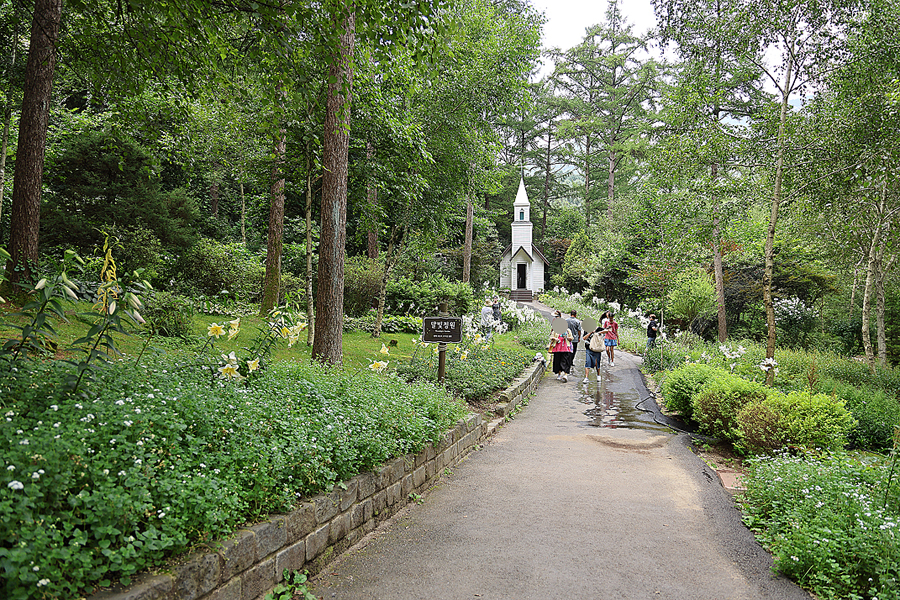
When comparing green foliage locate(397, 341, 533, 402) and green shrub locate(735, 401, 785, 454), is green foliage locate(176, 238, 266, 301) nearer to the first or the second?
green foliage locate(397, 341, 533, 402)

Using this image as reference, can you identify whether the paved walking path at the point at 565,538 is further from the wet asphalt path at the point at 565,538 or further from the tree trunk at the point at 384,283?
the tree trunk at the point at 384,283

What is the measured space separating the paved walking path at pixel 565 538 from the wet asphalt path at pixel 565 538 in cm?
1

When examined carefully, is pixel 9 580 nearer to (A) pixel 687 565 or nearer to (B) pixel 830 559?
(A) pixel 687 565

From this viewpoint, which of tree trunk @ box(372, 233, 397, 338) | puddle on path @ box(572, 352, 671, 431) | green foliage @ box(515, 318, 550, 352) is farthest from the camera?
green foliage @ box(515, 318, 550, 352)

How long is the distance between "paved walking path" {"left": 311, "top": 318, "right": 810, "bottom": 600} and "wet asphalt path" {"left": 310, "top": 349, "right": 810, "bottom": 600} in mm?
12

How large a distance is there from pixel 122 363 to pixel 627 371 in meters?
14.1

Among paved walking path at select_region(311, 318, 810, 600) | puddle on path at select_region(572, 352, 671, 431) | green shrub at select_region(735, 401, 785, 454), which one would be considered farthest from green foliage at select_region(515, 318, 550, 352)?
paved walking path at select_region(311, 318, 810, 600)

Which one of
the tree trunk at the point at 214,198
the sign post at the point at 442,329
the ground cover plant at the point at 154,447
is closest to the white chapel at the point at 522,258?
the tree trunk at the point at 214,198

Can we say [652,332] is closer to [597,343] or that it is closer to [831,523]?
[597,343]

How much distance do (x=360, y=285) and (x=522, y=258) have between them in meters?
28.3

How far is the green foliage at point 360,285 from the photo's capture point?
16047mm

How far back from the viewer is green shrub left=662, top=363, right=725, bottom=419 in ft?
29.6

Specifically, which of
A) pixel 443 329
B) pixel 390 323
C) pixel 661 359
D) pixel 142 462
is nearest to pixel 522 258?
pixel 390 323

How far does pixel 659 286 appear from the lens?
22.8 metres
